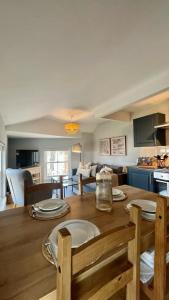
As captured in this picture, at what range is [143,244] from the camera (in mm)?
807

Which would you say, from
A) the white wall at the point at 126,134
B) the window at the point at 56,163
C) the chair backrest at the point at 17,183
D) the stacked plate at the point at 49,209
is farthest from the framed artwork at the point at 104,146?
the stacked plate at the point at 49,209

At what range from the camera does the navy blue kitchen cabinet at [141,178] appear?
132 inches

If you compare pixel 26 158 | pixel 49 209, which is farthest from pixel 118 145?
pixel 49 209

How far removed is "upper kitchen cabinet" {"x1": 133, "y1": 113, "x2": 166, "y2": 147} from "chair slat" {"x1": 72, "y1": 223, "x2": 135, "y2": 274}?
128 inches

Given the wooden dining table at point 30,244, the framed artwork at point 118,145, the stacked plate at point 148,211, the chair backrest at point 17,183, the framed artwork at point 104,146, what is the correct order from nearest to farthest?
the wooden dining table at point 30,244, the stacked plate at point 148,211, the chair backrest at point 17,183, the framed artwork at point 118,145, the framed artwork at point 104,146

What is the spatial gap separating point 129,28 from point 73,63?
583 mm

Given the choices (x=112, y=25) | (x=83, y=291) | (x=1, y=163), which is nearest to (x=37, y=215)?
(x=83, y=291)

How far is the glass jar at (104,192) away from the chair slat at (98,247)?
26.1 inches

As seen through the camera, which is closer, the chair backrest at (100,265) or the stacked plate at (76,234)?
the chair backrest at (100,265)

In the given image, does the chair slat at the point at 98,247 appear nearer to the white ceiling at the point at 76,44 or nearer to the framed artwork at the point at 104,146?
the white ceiling at the point at 76,44

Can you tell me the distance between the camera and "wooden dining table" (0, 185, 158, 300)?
58 centimetres

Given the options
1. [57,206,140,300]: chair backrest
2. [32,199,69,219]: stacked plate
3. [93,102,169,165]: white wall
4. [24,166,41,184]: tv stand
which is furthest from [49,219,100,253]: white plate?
[24,166,41,184]: tv stand

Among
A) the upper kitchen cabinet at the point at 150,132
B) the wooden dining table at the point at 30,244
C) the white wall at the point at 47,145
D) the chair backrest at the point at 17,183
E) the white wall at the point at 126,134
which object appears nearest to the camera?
the wooden dining table at the point at 30,244

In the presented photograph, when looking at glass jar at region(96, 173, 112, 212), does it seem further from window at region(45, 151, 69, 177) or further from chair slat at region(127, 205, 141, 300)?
window at region(45, 151, 69, 177)
